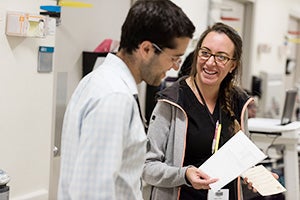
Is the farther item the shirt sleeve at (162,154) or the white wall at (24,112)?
the white wall at (24,112)

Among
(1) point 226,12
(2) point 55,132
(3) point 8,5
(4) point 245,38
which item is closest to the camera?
(3) point 8,5

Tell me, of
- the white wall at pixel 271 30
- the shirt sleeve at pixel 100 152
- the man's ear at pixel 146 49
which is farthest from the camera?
the white wall at pixel 271 30

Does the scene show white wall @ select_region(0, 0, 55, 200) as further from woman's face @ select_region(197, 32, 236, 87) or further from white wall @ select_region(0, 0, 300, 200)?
woman's face @ select_region(197, 32, 236, 87)

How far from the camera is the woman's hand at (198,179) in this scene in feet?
5.02

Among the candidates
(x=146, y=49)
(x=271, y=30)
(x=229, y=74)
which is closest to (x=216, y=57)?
(x=229, y=74)

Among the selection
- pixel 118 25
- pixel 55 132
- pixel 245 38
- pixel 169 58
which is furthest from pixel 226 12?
pixel 169 58

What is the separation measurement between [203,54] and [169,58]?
2.05 feet

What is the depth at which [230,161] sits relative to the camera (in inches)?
62.5

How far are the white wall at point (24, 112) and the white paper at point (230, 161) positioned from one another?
3.06 feet

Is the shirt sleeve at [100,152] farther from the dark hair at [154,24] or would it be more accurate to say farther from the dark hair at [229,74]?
the dark hair at [229,74]

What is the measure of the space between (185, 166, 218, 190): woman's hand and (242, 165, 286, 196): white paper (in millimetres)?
214

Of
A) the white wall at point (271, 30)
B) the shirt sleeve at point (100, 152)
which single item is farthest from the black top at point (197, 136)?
the white wall at point (271, 30)

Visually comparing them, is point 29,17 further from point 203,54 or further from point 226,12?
point 226,12

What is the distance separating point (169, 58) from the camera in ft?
3.77
